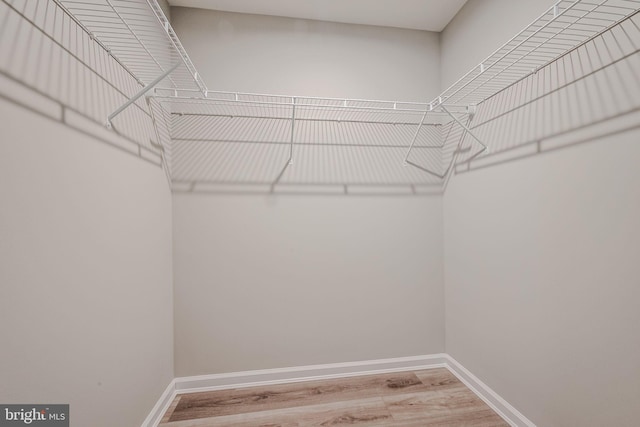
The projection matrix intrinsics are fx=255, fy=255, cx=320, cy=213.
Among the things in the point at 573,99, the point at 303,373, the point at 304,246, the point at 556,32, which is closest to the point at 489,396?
the point at 303,373

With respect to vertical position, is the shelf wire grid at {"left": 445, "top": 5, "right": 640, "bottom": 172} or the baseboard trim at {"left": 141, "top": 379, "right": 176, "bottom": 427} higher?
the shelf wire grid at {"left": 445, "top": 5, "right": 640, "bottom": 172}

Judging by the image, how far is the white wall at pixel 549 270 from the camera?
86 cm

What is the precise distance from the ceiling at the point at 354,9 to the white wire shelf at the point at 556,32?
0.59m

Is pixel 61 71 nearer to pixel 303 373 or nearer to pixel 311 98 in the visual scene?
pixel 311 98

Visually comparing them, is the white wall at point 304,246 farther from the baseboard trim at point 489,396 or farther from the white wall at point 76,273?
the white wall at point 76,273

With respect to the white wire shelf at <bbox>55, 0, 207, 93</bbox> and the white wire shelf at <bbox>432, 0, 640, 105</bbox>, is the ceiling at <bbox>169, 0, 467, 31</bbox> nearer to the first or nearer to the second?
the white wire shelf at <bbox>55, 0, 207, 93</bbox>

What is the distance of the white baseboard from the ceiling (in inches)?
89.4

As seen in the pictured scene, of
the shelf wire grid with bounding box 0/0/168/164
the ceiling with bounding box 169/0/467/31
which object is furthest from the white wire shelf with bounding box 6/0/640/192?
the ceiling with bounding box 169/0/467/31

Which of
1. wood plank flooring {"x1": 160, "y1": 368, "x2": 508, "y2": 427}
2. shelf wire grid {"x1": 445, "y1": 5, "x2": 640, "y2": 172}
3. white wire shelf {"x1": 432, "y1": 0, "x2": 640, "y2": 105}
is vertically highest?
white wire shelf {"x1": 432, "y1": 0, "x2": 640, "y2": 105}

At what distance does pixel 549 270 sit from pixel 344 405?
4.05 ft

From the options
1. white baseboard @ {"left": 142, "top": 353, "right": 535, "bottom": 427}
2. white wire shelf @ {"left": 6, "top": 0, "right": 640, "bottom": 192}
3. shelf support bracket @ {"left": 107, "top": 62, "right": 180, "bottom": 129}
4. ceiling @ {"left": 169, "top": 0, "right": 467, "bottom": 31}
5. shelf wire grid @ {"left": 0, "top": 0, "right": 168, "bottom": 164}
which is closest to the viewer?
shelf wire grid @ {"left": 0, "top": 0, "right": 168, "bottom": 164}

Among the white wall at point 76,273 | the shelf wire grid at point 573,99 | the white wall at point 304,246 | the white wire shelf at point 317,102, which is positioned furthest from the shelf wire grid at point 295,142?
the shelf wire grid at point 573,99

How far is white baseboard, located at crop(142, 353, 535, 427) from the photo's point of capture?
141 centimetres

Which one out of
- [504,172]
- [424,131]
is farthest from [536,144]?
[424,131]
